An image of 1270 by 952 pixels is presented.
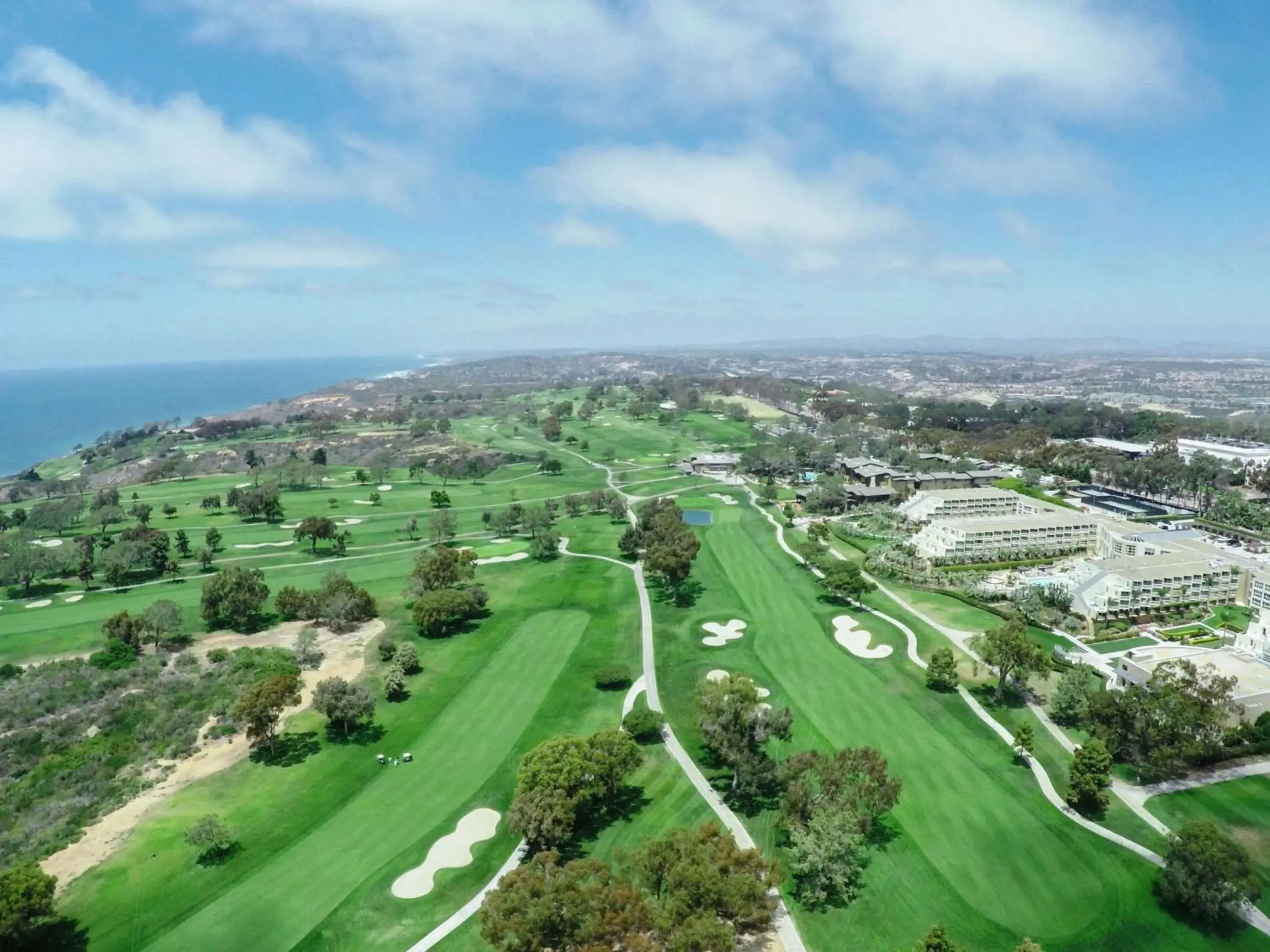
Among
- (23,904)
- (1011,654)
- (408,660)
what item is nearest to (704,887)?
(23,904)

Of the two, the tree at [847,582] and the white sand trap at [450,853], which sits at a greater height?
the tree at [847,582]

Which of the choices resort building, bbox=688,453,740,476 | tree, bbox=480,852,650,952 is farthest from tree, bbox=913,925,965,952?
resort building, bbox=688,453,740,476

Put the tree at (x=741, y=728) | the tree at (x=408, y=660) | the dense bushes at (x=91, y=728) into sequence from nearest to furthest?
the dense bushes at (x=91, y=728), the tree at (x=741, y=728), the tree at (x=408, y=660)

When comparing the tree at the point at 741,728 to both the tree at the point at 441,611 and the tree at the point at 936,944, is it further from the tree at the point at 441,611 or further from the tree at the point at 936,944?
the tree at the point at 441,611

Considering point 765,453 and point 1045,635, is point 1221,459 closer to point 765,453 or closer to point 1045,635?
point 765,453

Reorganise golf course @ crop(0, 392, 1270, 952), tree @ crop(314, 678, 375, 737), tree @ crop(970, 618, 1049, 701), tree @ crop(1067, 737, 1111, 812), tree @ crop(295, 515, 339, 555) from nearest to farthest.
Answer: golf course @ crop(0, 392, 1270, 952), tree @ crop(1067, 737, 1111, 812), tree @ crop(314, 678, 375, 737), tree @ crop(970, 618, 1049, 701), tree @ crop(295, 515, 339, 555)

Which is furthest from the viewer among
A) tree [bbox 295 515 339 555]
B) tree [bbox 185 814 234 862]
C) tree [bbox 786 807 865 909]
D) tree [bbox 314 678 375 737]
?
tree [bbox 295 515 339 555]

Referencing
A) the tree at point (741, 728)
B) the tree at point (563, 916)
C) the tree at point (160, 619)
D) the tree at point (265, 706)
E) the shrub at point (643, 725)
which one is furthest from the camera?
the tree at point (160, 619)

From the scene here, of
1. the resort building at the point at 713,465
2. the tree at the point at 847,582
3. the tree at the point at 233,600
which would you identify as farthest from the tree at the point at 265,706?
the resort building at the point at 713,465

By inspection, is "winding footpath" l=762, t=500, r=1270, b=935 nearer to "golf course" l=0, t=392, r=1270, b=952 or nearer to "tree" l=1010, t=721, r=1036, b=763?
"tree" l=1010, t=721, r=1036, b=763
